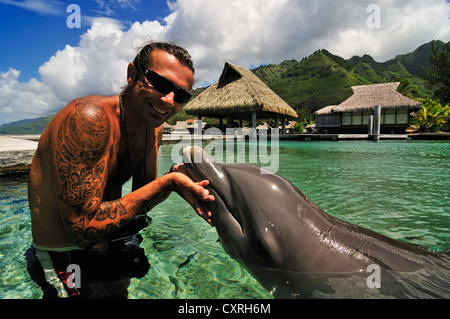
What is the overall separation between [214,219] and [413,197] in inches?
152

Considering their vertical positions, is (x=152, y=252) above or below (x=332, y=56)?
below

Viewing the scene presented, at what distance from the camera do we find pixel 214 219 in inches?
69.2

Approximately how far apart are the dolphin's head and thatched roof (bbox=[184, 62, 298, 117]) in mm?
18023

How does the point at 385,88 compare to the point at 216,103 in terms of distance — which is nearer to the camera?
the point at 216,103

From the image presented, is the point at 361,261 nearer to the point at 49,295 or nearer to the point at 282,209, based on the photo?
the point at 282,209

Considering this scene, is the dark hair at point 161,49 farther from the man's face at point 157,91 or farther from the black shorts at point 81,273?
the black shorts at point 81,273

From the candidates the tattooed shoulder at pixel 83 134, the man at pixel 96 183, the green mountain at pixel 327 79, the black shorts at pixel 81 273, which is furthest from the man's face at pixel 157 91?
the green mountain at pixel 327 79

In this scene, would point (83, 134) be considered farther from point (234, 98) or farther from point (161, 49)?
point (234, 98)

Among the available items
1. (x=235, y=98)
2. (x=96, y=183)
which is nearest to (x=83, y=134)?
(x=96, y=183)

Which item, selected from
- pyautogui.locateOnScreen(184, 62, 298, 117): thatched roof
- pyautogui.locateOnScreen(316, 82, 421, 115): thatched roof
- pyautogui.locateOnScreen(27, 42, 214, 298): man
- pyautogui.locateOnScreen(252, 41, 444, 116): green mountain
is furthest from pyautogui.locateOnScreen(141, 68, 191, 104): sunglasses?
pyautogui.locateOnScreen(252, 41, 444, 116): green mountain

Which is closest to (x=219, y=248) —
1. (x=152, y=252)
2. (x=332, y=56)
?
(x=152, y=252)

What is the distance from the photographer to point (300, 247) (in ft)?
5.09

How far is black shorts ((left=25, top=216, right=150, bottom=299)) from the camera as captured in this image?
1634 millimetres
